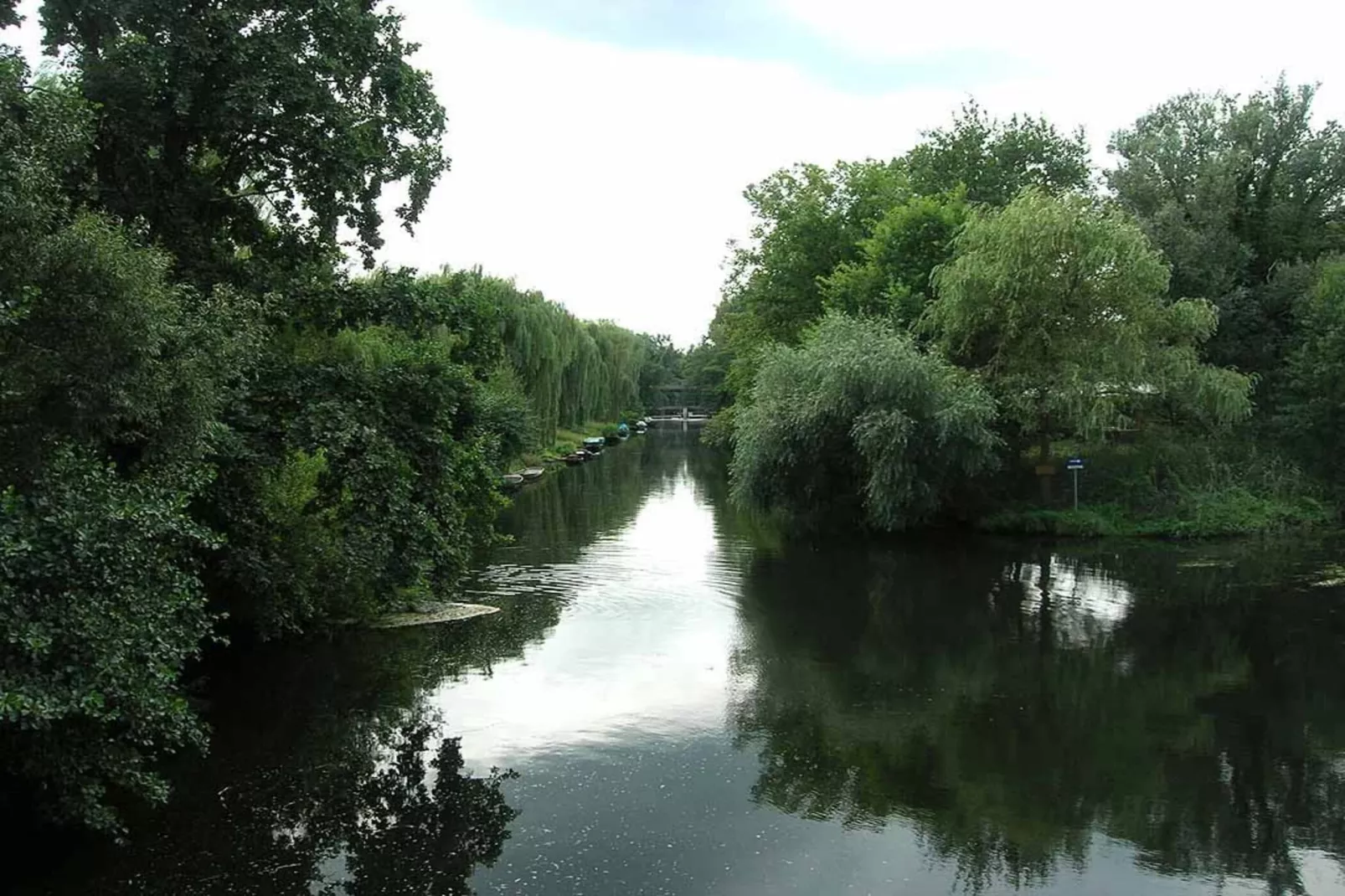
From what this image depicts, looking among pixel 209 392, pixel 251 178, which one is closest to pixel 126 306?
pixel 209 392

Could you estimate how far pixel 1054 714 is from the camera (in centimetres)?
1354

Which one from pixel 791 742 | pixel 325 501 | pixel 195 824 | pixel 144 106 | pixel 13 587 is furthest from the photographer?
pixel 325 501

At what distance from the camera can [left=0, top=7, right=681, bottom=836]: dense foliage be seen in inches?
303

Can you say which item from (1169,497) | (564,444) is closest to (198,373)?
(1169,497)

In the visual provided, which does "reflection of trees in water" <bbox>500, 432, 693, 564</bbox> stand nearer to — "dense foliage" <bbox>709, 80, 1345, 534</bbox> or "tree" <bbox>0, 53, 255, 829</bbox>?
"dense foliage" <bbox>709, 80, 1345, 534</bbox>

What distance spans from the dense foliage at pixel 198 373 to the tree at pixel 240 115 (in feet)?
0.13

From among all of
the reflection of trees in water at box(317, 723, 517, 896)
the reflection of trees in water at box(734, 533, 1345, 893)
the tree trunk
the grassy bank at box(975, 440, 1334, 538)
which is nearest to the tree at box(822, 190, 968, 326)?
the tree trunk

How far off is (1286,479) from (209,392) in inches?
1188

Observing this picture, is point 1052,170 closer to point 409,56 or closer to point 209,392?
point 409,56

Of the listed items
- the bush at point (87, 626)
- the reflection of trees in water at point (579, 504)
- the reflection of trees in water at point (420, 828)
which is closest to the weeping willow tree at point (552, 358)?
the reflection of trees in water at point (579, 504)

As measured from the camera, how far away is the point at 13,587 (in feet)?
23.3

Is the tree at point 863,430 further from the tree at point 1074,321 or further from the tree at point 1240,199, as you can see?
the tree at point 1240,199

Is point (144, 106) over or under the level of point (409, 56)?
under

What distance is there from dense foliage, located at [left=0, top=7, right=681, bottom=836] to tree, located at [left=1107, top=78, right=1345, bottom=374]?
2528 centimetres
